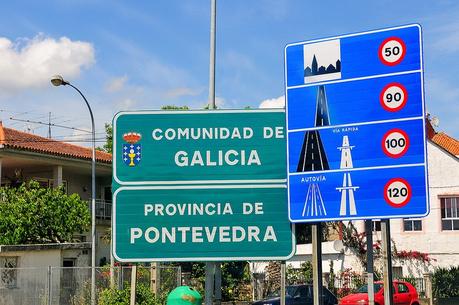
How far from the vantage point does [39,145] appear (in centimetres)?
3612

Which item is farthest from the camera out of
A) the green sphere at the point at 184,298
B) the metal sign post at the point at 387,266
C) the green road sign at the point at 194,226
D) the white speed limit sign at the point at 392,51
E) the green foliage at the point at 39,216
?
the green foliage at the point at 39,216

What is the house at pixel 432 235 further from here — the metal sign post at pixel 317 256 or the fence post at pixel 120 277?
the metal sign post at pixel 317 256

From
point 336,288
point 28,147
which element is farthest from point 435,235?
point 28,147

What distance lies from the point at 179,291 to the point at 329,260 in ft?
108

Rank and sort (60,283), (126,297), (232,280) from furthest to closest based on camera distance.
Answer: (232,280) → (60,283) → (126,297)

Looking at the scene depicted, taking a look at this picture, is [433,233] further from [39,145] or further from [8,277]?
[8,277]

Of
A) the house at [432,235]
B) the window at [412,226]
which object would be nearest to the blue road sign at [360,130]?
the house at [432,235]

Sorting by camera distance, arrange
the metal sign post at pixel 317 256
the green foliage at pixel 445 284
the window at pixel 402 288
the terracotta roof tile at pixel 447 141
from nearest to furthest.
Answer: the metal sign post at pixel 317 256 < the window at pixel 402 288 < the green foliage at pixel 445 284 < the terracotta roof tile at pixel 447 141

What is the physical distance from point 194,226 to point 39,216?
23.2 meters

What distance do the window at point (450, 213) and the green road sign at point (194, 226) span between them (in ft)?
106

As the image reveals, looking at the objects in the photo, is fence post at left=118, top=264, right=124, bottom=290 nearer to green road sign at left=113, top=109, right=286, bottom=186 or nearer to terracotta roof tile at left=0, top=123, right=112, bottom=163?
terracotta roof tile at left=0, top=123, right=112, bottom=163

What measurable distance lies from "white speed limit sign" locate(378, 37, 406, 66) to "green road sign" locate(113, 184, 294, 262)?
1841 millimetres

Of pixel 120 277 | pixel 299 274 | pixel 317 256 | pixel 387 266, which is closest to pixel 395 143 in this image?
pixel 317 256

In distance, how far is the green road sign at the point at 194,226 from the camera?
6309 mm
